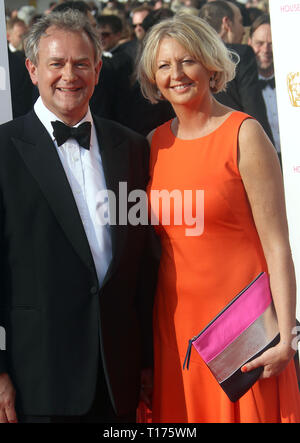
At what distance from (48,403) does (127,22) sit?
5.42 feet

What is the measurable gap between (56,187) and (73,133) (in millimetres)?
219

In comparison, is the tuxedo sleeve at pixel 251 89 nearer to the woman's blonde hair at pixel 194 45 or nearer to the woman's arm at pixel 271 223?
the woman's blonde hair at pixel 194 45

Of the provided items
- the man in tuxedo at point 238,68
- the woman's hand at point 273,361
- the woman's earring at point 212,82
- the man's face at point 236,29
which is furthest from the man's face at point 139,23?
the woman's hand at point 273,361

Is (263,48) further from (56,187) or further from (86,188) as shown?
(56,187)

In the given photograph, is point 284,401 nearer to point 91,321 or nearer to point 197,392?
point 197,392

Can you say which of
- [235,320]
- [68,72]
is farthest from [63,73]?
[235,320]

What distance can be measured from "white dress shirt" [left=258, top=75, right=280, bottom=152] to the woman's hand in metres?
0.86

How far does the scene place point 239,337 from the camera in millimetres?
2250

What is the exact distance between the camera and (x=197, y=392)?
221 centimetres

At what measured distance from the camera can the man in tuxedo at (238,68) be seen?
2473 mm

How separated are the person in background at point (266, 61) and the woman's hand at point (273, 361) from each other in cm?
84

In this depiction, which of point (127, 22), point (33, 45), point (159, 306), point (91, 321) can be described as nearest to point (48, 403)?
point (91, 321)

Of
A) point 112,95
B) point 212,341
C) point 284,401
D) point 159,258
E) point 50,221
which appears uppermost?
point 112,95

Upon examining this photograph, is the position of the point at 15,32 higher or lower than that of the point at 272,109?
higher
